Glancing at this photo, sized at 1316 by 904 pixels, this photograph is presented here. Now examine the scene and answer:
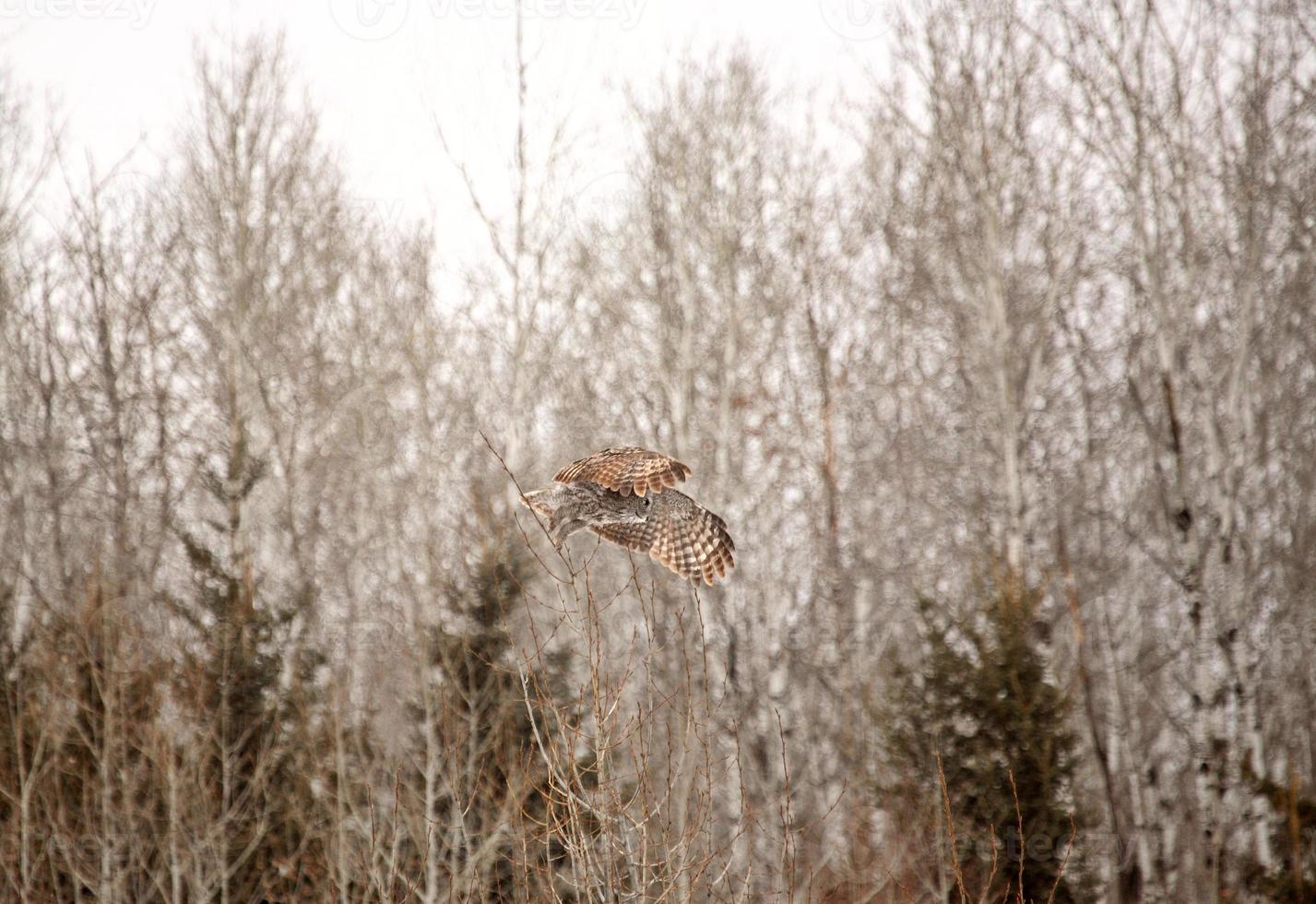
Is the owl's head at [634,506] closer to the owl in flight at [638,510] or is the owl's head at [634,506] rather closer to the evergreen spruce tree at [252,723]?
the owl in flight at [638,510]

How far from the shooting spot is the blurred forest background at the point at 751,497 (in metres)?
8.93

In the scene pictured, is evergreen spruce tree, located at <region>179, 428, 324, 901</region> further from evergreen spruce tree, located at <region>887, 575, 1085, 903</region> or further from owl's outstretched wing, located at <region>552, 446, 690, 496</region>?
evergreen spruce tree, located at <region>887, 575, 1085, 903</region>

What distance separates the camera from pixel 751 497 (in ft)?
43.2

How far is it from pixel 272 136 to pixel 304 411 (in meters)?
3.48

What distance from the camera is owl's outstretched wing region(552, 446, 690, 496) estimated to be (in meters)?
4.95

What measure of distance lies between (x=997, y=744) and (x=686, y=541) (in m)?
4.45

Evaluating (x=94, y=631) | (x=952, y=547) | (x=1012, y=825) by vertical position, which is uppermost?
(x=952, y=547)

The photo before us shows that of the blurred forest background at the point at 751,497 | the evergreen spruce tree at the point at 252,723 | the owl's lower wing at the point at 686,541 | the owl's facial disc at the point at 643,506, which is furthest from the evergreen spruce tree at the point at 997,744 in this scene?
the evergreen spruce tree at the point at 252,723

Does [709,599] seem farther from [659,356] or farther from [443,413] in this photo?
[443,413]

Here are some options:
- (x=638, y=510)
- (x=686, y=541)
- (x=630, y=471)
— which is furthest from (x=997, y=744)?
(x=630, y=471)

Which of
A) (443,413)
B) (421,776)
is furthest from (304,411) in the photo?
(421,776)

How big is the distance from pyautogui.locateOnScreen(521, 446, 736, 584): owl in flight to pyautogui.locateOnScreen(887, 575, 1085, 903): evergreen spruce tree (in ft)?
12.9

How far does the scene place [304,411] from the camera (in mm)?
15477

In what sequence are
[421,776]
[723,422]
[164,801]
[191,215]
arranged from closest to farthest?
[164,801], [421,776], [723,422], [191,215]
